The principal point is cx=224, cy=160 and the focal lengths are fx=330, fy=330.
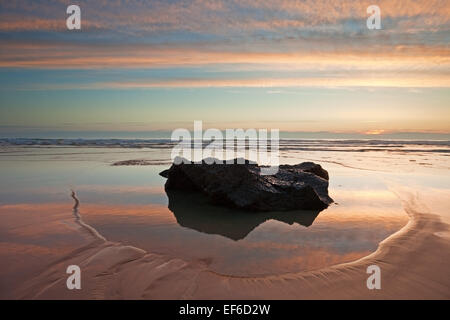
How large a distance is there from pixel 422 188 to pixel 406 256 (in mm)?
6420

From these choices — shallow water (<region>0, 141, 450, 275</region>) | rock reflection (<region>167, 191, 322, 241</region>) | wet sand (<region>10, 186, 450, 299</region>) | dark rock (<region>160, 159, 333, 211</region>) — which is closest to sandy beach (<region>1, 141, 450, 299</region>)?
wet sand (<region>10, 186, 450, 299</region>)

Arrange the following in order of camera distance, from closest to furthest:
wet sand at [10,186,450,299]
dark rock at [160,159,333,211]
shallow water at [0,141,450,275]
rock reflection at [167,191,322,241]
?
1. wet sand at [10,186,450,299]
2. shallow water at [0,141,450,275]
3. rock reflection at [167,191,322,241]
4. dark rock at [160,159,333,211]

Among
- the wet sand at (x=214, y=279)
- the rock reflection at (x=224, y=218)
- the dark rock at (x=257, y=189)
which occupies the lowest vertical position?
the wet sand at (x=214, y=279)

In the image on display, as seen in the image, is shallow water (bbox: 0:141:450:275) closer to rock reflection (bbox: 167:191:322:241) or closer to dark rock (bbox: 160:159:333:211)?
rock reflection (bbox: 167:191:322:241)

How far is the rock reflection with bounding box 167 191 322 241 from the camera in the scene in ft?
19.2

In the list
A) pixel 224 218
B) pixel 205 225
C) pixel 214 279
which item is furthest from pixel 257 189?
pixel 214 279

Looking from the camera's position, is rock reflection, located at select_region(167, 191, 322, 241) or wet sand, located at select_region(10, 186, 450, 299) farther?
rock reflection, located at select_region(167, 191, 322, 241)

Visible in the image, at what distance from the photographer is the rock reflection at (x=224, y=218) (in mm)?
5867

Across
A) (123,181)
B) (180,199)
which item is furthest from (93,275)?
(123,181)

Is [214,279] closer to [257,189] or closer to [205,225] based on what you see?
[205,225]

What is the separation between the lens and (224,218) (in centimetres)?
664

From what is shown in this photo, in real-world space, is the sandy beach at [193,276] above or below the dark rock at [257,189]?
below

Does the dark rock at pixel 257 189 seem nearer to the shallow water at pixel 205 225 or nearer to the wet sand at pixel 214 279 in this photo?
the shallow water at pixel 205 225

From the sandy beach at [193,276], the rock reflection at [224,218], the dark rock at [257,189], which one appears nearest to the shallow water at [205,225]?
the rock reflection at [224,218]
